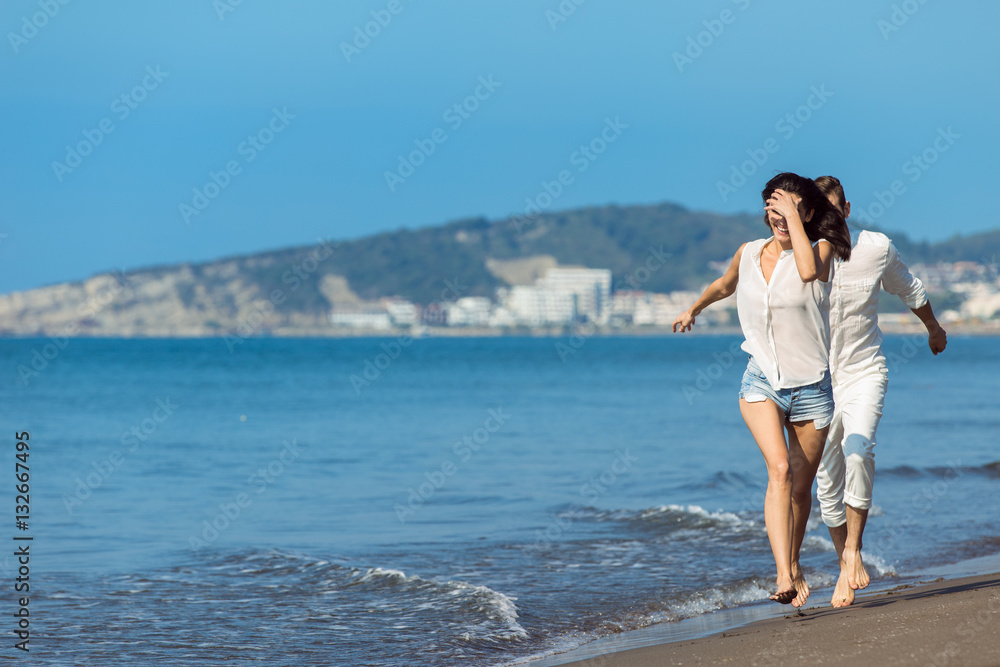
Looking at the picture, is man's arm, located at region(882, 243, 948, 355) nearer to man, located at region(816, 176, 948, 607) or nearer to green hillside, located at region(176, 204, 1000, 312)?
man, located at region(816, 176, 948, 607)

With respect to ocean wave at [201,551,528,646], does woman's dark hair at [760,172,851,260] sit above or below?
above

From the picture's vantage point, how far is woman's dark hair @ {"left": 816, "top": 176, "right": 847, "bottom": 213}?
185 inches

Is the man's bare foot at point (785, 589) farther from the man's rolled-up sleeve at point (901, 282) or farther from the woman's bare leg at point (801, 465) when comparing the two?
the man's rolled-up sleeve at point (901, 282)

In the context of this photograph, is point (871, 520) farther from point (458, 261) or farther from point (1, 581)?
point (458, 261)

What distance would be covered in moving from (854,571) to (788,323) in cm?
141

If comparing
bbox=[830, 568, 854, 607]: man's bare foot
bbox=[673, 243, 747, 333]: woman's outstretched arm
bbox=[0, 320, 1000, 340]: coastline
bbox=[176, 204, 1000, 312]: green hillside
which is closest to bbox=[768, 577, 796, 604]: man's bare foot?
bbox=[830, 568, 854, 607]: man's bare foot

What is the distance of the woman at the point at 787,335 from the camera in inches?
173

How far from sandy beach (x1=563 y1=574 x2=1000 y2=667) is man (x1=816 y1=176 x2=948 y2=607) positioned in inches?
12.5

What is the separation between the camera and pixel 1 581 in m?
7.47

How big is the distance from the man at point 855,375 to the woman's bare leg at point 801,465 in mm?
165

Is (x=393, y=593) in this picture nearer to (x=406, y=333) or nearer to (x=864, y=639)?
(x=864, y=639)

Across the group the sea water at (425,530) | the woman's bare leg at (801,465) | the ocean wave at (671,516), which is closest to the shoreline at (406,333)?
the sea water at (425,530)

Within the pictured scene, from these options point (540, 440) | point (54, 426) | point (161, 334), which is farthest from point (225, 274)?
point (540, 440)

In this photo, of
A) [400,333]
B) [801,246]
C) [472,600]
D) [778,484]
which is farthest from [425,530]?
[400,333]
